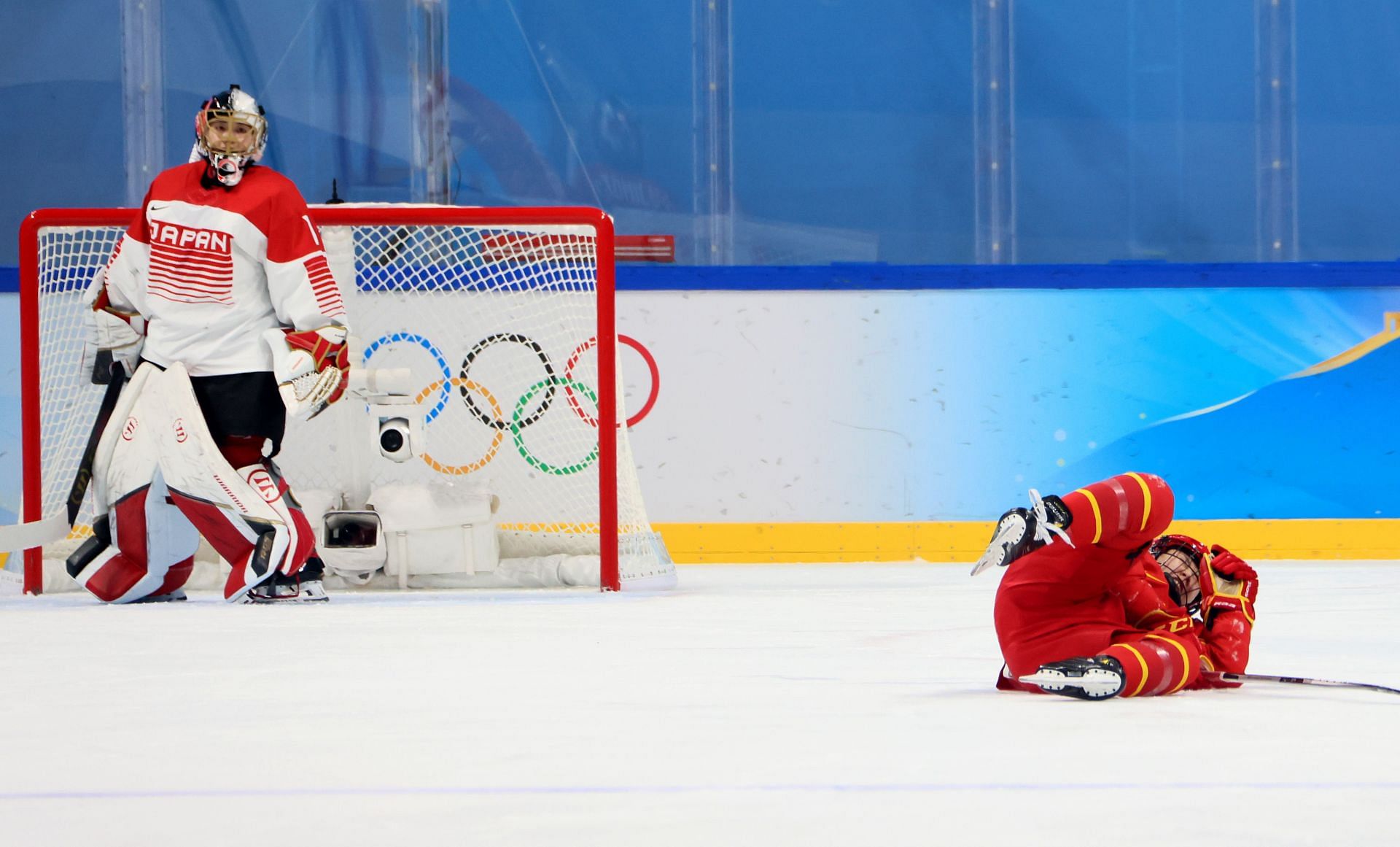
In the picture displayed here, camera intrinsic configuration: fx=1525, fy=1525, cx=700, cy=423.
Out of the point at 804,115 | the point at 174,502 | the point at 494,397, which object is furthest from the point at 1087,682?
the point at 804,115

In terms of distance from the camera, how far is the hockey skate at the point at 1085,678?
7.14 feet

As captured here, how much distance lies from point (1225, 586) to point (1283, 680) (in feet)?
0.54

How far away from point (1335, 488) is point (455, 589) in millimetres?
3129

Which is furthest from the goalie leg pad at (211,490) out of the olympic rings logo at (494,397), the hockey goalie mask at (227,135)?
the olympic rings logo at (494,397)

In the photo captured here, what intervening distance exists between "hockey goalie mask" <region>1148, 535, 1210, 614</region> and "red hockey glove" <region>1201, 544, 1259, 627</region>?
15 mm

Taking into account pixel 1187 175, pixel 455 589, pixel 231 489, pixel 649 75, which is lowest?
pixel 455 589

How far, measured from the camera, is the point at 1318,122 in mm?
7113

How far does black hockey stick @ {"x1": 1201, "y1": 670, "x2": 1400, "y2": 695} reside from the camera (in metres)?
2.29

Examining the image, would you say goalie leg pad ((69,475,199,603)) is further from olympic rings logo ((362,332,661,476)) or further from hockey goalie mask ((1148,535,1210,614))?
hockey goalie mask ((1148,535,1210,614))

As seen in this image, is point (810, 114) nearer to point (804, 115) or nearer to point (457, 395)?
point (804, 115)

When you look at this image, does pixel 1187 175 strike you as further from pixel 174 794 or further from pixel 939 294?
pixel 174 794

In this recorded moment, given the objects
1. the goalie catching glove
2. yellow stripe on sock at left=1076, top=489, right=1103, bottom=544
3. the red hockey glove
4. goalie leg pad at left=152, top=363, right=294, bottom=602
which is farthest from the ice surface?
the goalie catching glove

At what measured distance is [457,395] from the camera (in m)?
4.97

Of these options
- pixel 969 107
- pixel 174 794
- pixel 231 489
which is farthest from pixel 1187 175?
pixel 174 794
